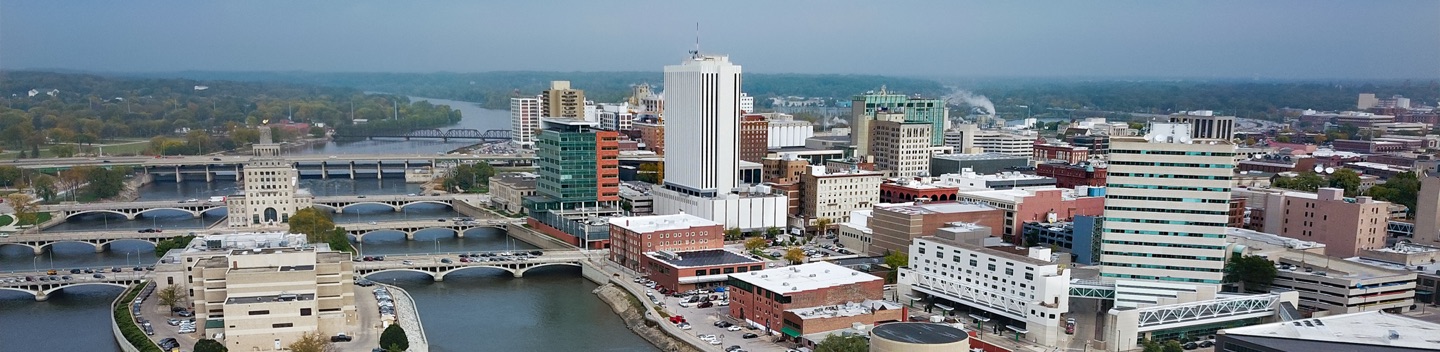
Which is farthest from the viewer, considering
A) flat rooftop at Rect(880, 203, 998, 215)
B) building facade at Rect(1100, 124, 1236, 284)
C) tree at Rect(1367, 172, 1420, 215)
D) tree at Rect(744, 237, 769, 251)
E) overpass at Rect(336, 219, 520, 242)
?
tree at Rect(1367, 172, 1420, 215)

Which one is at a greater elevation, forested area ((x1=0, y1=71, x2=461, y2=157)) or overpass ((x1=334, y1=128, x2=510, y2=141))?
forested area ((x1=0, y1=71, x2=461, y2=157))

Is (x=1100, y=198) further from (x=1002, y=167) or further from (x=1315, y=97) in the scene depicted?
(x=1315, y=97)

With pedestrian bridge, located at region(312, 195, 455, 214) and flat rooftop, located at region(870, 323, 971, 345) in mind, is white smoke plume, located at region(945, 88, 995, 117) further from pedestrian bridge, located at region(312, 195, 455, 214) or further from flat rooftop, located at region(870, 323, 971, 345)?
flat rooftop, located at region(870, 323, 971, 345)

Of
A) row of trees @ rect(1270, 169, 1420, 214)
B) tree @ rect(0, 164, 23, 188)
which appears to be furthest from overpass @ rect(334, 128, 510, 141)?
row of trees @ rect(1270, 169, 1420, 214)

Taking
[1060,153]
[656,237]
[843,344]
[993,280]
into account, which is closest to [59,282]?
[656,237]

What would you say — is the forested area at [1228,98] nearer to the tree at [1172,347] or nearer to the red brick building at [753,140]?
the red brick building at [753,140]
